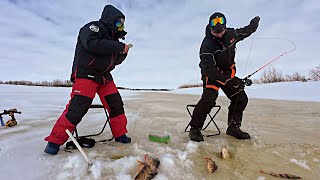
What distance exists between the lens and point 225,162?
241cm

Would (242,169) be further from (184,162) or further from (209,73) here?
(209,73)

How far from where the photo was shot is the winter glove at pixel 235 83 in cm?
336

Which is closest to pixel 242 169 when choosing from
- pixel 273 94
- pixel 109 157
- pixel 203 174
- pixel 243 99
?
pixel 203 174

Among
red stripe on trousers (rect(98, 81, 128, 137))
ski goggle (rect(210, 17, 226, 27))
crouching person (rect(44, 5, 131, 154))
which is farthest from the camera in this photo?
ski goggle (rect(210, 17, 226, 27))

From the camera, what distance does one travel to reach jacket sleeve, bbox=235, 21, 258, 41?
3.49m

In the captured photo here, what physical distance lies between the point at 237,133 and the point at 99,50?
78.8 inches

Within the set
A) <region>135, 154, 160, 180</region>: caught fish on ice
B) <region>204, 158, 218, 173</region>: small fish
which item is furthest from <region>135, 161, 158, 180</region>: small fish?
<region>204, 158, 218, 173</region>: small fish

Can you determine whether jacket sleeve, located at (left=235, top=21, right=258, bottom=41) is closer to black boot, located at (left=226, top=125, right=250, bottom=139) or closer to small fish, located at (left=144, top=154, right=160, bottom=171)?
black boot, located at (left=226, top=125, right=250, bottom=139)

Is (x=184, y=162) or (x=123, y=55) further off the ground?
(x=123, y=55)

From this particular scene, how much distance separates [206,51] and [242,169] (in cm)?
157

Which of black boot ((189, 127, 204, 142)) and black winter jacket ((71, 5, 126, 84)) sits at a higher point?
black winter jacket ((71, 5, 126, 84))

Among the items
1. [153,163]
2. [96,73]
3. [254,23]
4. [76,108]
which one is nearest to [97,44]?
[96,73]

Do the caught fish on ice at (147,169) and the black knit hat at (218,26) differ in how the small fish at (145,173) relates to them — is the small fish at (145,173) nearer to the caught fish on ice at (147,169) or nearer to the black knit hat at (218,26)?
the caught fish on ice at (147,169)

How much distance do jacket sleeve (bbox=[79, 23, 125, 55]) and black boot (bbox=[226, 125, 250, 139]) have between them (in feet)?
5.89
